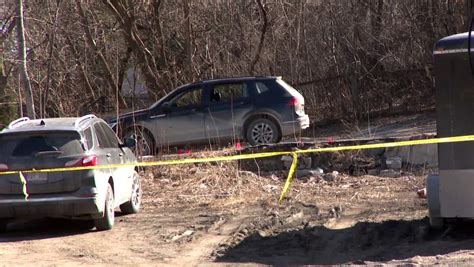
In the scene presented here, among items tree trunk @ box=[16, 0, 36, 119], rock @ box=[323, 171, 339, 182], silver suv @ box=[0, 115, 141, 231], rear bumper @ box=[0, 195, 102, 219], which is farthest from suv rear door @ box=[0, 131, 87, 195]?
rock @ box=[323, 171, 339, 182]

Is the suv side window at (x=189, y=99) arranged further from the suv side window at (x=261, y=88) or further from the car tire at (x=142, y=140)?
the suv side window at (x=261, y=88)

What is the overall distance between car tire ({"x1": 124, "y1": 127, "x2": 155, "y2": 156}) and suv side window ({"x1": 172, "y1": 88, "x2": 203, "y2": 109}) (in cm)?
99

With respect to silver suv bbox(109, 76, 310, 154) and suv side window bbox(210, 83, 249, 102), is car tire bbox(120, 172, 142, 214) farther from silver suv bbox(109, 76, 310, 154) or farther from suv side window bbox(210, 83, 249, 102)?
suv side window bbox(210, 83, 249, 102)

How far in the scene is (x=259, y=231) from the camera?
993cm

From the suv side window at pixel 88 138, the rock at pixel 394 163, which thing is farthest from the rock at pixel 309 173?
the suv side window at pixel 88 138

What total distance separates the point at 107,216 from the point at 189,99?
8639 mm

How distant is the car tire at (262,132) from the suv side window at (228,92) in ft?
2.48

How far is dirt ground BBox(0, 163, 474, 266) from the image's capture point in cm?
865

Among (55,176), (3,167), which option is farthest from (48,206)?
(3,167)

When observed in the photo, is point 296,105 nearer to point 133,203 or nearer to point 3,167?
point 133,203

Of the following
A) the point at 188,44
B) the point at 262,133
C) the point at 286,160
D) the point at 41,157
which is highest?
the point at 188,44

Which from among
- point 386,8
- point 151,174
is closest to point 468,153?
point 151,174

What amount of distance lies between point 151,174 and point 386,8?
1230 centimetres

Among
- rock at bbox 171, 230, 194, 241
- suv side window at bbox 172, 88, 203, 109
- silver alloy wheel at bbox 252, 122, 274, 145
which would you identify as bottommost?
rock at bbox 171, 230, 194, 241
